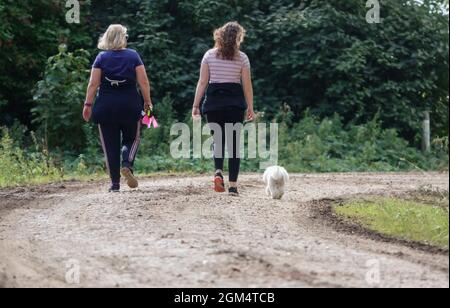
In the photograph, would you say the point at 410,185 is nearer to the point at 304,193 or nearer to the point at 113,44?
the point at 304,193

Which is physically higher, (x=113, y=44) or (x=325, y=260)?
(x=113, y=44)

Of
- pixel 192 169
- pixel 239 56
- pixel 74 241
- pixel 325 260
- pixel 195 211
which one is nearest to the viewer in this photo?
pixel 325 260

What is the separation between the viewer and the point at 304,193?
12031mm

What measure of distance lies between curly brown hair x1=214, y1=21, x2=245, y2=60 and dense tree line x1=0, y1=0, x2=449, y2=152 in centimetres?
806

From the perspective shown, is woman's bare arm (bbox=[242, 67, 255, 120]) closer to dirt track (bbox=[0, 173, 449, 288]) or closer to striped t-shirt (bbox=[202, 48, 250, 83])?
striped t-shirt (bbox=[202, 48, 250, 83])

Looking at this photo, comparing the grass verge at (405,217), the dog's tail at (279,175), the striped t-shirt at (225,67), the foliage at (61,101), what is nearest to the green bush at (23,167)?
the foliage at (61,101)

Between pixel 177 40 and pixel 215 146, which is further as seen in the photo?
pixel 177 40

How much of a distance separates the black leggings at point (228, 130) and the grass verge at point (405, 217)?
1420mm

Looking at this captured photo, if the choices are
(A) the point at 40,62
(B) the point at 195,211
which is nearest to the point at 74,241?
(B) the point at 195,211

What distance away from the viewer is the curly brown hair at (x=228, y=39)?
1091 centimetres

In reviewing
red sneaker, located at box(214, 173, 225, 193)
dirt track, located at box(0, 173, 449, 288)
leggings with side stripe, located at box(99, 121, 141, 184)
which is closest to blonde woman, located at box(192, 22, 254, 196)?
red sneaker, located at box(214, 173, 225, 193)

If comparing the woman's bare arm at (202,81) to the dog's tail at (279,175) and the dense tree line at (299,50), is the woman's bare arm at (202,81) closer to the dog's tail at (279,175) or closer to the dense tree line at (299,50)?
the dog's tail at (279,175)

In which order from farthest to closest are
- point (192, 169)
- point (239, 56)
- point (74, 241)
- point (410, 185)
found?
point (192, 169)
point (410, 185)
point (239, 56)
point (74, 241)

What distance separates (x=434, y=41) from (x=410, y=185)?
307 inches
